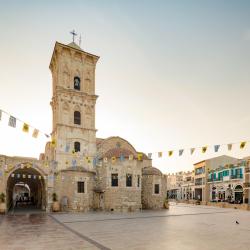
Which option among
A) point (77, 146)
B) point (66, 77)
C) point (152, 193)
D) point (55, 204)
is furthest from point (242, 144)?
point (66, 77)

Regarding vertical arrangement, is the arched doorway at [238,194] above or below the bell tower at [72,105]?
below

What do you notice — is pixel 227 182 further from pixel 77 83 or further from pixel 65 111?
pixel 65 111

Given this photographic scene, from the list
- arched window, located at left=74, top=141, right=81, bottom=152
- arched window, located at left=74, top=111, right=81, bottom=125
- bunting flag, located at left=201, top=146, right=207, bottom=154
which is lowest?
bunting flag, located at left=201, top=146, right=207, bottom=154

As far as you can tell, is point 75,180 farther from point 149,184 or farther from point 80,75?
point 80,75

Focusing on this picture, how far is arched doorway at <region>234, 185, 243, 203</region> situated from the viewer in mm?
52094

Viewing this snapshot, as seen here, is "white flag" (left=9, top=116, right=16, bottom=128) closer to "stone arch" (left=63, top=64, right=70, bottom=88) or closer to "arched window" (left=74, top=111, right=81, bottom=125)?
"arched window" (left=74, top=111, right=81, bottom=125)

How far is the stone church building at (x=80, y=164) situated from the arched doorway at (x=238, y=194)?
23152 millimetres

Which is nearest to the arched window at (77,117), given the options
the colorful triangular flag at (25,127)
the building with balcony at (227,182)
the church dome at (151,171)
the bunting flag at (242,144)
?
the church dome at (151,171)

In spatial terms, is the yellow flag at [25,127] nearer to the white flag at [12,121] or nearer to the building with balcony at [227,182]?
the white flag at [12,121]

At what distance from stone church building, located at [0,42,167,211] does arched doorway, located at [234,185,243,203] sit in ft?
76.0

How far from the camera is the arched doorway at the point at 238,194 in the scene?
52094mm

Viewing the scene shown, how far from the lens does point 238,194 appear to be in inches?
2096

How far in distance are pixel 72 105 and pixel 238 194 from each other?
129 feet

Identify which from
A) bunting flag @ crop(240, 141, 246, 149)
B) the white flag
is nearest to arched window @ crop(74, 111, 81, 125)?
the white flag
